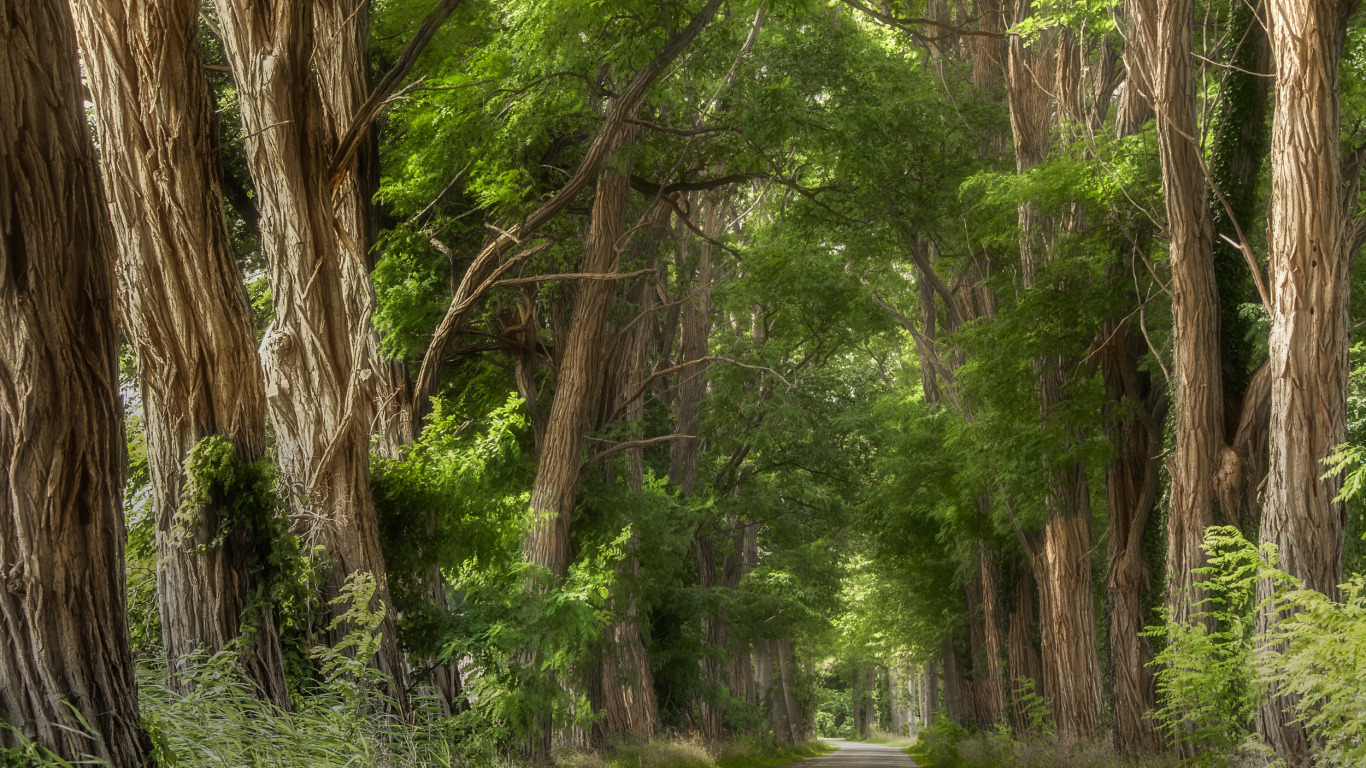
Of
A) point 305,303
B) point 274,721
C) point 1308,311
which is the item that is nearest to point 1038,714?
point 1308,311

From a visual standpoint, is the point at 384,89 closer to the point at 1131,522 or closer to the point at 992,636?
the point at 1131,522

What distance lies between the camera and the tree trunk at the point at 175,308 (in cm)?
691

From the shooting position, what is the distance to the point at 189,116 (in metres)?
7.17

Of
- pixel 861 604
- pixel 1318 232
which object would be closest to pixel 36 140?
pixel 1318 232

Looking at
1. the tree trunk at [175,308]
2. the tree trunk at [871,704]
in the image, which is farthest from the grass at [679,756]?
the tree trunk at [871,704]

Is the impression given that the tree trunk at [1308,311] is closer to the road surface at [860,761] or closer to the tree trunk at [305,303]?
the tree trunk at [305,303]

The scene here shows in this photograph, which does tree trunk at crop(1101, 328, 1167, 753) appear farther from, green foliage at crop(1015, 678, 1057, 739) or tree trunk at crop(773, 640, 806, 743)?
tree trunk at crop(773, 640, 806, 743)

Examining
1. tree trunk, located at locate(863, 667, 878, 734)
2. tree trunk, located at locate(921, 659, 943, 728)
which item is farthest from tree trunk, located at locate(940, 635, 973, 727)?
tree trunk, located at locate(863, 667, 878, 734)

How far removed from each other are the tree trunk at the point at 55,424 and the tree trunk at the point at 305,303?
Result: 420cm

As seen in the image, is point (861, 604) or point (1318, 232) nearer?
point (1318, 232)

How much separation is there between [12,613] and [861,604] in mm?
37594

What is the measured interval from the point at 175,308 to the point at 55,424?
304cm

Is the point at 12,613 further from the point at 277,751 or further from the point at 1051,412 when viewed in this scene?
the point at 1051,412

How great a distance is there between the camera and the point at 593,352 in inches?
578
